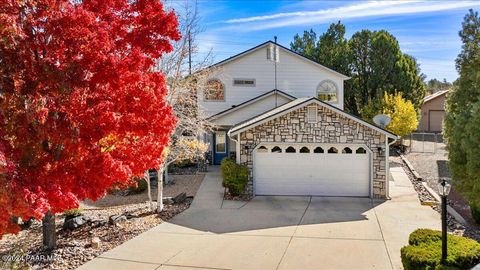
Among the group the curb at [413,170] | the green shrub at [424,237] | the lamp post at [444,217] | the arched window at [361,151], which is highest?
the arched window at [361,151]

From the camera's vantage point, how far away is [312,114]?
15719 millimetres

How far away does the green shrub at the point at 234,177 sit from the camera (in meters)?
Result: 15.3

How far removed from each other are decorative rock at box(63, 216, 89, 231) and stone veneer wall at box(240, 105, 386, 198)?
631cm

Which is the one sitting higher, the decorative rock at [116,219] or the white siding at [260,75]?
the white siding at [260,75]

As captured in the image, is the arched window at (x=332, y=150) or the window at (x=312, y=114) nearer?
the window at (x=312, y=114)

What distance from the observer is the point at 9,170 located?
6.20 meters

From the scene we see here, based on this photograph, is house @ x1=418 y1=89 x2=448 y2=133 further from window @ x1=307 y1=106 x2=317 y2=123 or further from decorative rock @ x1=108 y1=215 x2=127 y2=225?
decorative rock @ x1=108 y1=215 x2=127 y2=225

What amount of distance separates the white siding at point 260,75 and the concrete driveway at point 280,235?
9146 millimetres

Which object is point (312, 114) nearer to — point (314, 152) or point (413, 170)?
point (314, 152)

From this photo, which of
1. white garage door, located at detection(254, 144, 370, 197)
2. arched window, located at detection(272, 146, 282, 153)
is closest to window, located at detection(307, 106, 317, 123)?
white garage door, located at detection(254, 144, 370, 197)

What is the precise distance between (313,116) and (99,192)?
970 cm

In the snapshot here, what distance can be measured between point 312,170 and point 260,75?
923 cm

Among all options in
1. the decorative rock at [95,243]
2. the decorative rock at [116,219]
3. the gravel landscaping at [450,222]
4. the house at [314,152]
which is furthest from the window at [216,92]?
the decorative rock at [95,243]

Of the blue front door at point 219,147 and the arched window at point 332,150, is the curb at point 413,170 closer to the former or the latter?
the arched window at point 332,150
